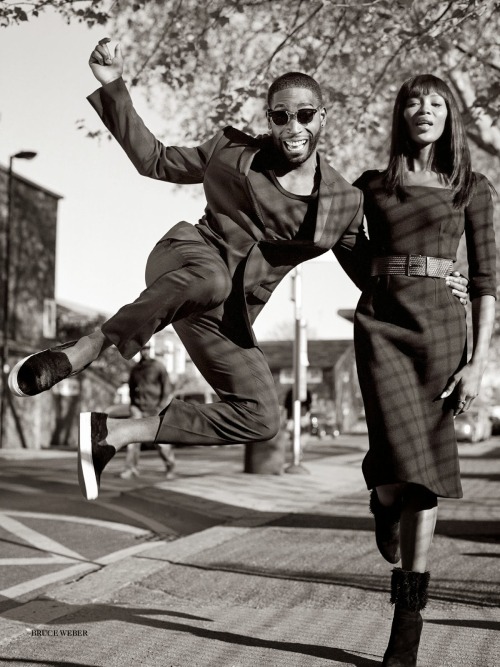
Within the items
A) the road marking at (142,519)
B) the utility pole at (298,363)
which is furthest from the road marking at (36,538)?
the utility pole at (298,363)

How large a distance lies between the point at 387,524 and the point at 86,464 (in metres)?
1.34

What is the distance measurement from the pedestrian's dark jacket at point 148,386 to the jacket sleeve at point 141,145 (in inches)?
405

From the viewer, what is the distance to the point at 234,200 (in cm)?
362

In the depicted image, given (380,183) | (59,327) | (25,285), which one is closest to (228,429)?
(380,183)

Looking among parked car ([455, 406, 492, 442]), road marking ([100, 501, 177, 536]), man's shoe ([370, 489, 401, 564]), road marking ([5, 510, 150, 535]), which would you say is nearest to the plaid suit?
man's shoe ([370, 489, 401, 564])

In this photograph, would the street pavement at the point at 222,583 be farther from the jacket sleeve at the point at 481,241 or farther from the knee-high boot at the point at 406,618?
the jacket sleeve at the point at 481,241

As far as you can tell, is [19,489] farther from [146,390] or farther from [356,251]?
[356,251]

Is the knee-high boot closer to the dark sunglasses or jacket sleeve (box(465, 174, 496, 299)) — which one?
jacket sleeve (box(465, 174, 496, 299))

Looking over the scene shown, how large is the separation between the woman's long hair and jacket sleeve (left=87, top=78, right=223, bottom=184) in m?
0.73

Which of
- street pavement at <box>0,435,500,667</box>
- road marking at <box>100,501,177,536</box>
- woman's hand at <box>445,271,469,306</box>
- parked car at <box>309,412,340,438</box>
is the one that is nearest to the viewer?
woman's hand at <box>445,271,469,306</box>

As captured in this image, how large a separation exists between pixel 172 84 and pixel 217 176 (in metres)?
7.10

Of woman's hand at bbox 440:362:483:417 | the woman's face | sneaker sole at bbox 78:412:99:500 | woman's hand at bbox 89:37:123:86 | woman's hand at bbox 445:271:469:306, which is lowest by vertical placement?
sneaker sole at bbox 78:412:99:500

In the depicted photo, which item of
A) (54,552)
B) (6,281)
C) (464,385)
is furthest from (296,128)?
(6,281)

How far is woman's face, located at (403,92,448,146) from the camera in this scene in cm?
382
